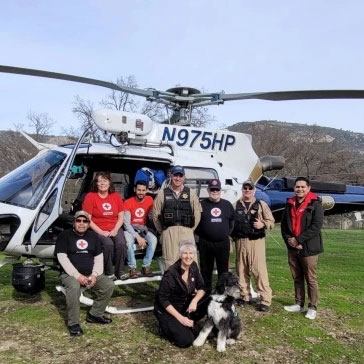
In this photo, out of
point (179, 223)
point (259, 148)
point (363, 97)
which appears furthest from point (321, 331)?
point (259, 148)

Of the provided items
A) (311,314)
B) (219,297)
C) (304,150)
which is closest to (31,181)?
(219,297)

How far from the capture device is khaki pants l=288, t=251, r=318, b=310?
218 inches

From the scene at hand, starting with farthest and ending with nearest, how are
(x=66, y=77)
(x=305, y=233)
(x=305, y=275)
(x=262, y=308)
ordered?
(x=66, y=77) → (x=262, y=308) → (x=305, y=275) → (x=305, y=233)

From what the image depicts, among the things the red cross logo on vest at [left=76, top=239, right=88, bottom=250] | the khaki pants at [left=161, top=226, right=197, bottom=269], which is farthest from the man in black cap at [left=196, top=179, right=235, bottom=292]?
the red cross logo on vest at [left=76, top=239, right=88, bottom=250]

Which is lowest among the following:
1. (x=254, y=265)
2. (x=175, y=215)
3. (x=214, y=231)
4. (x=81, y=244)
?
(x=254, y=265)

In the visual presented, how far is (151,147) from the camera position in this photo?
6.73m

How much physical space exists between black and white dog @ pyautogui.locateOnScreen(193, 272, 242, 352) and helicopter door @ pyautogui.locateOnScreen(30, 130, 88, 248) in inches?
84.8

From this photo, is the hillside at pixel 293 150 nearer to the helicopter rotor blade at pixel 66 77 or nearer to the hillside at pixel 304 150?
the hillside at pixel 304 150

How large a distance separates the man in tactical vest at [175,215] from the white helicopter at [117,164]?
98 cm

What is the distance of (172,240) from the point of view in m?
5.39

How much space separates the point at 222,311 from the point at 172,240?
1.18 meters

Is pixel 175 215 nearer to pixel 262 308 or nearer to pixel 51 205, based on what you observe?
pixel 51 205

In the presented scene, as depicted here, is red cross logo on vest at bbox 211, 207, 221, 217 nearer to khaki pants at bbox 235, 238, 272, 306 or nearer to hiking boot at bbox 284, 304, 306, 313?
khaki pants at bbox 235, 238, 272, 306

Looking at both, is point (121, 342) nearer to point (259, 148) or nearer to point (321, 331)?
point (321, 331)
